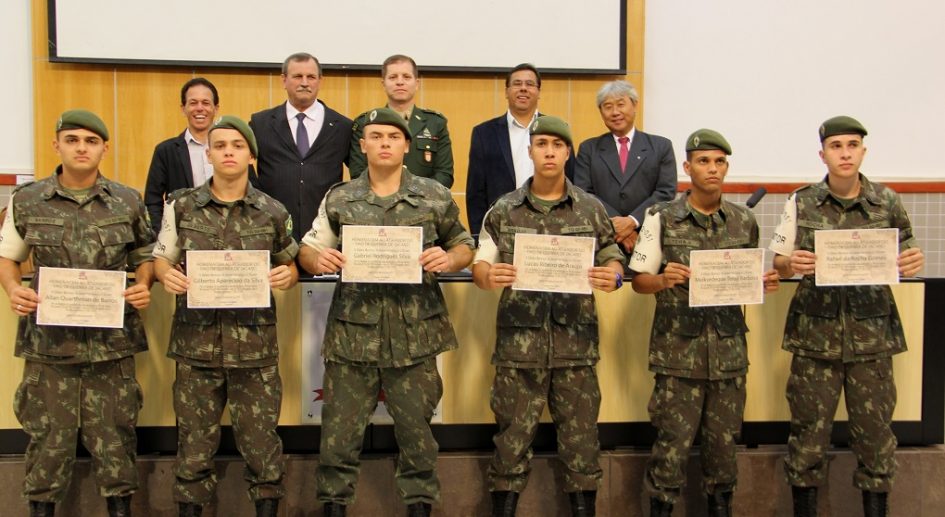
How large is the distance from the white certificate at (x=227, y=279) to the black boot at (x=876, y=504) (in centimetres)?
279

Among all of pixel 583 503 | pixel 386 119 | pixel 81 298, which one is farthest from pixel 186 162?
pixel 583 503

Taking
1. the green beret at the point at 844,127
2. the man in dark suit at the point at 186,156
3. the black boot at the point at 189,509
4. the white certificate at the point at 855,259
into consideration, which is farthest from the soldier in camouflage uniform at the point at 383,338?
the green beret at the point at 844,127

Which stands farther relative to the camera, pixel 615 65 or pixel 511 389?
pixel 615 65

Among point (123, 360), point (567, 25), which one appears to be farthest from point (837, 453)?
point (567, 25)

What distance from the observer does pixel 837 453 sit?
3998mm

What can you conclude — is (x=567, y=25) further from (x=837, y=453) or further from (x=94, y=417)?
(x=94, y=417)

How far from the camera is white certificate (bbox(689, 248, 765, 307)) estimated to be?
11.2ft

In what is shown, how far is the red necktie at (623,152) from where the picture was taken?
438cm

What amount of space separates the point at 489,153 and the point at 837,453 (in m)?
2.42

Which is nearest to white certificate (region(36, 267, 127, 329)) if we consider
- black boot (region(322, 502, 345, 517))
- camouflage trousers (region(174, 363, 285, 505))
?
camouflage trousers (region(174, 363, 285, 505))

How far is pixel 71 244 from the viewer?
10.9ft

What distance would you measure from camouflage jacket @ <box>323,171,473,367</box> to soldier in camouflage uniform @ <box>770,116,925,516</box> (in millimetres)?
1572

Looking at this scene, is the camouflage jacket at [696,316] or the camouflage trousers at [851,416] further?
the camouflage trousers at [851,416]

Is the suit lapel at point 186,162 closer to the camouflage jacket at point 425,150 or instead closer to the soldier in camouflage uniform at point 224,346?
the camouflage jacket at point 425,150
